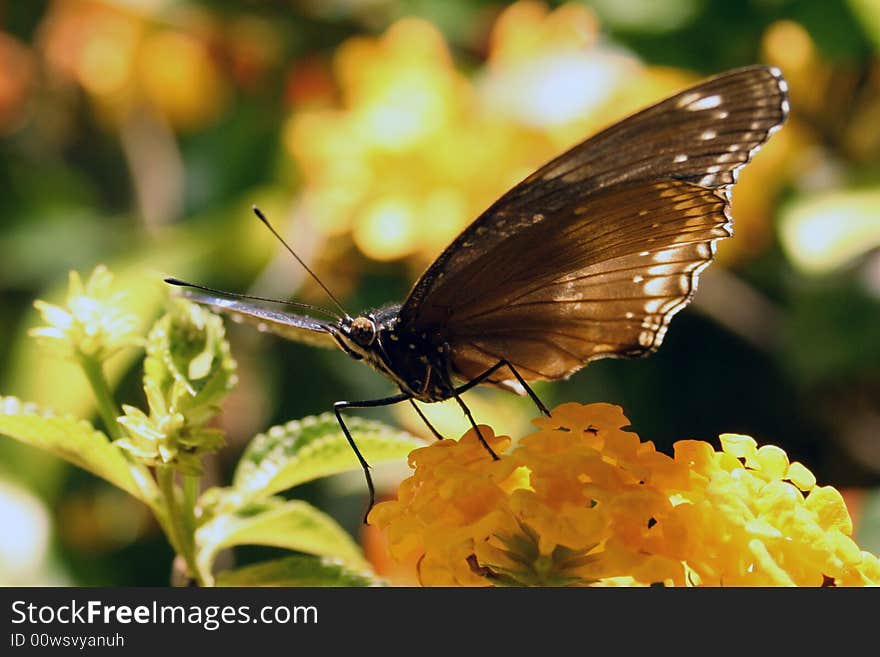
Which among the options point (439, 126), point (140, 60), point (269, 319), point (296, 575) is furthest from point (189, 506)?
point (140, 60)

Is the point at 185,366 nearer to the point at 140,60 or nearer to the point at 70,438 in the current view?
the point at 70,438

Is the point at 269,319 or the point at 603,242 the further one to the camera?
the point at 603,242

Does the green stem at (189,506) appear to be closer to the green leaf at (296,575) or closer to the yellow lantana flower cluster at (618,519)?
the green leaf at (296,575)

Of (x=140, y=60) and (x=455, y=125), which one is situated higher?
(x=140, y=60)

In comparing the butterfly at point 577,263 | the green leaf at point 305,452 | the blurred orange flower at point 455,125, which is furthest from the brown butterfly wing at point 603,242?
the blurred orange flower at point 455,125

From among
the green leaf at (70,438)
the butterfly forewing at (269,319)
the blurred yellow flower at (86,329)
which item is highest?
the butterfly forewing at (269,319)

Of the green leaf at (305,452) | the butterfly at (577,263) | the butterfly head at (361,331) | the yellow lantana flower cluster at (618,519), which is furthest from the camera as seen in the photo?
the butterfly head at (361,331)

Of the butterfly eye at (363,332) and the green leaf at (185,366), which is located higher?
the butterfly eye at (363,332)

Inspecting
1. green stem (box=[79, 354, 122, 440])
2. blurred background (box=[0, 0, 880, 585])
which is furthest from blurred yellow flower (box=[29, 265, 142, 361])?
blurred background (box=[0, 0, 880, 585])

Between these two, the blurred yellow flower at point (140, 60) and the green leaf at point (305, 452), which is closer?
the green leaf at point (305, 452)
